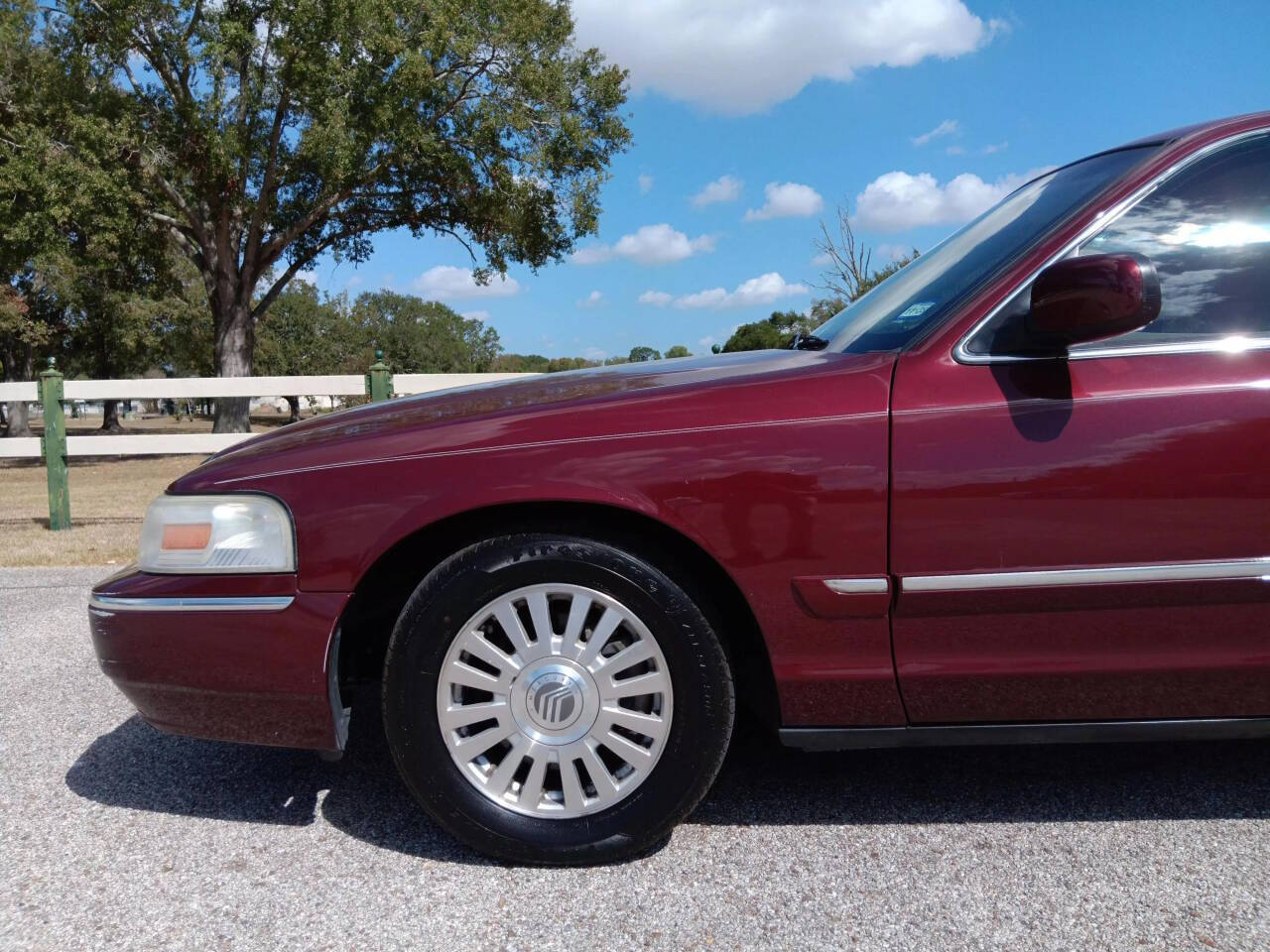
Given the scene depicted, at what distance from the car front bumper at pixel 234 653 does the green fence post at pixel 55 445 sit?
6.95 metres

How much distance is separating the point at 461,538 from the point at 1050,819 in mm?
1675

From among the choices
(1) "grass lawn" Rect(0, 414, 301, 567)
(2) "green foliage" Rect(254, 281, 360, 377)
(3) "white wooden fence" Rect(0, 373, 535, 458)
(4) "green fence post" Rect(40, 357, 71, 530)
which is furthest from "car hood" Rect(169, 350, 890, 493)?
(2) "green foliage" Rect(254, 281, 360, 377)

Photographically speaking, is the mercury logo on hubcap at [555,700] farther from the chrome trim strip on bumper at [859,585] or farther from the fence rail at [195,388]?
the fence rail at [195,388]

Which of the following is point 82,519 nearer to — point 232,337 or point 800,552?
point 800,552

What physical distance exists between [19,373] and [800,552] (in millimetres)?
40592

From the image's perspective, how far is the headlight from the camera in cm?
232

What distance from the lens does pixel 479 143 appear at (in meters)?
20.0

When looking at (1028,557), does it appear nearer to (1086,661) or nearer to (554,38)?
(1086,661)

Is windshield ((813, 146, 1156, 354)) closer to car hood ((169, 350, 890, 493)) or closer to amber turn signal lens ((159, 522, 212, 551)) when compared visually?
car hood ((169, 350, 890, 493))

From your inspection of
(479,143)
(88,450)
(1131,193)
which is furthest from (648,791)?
(479,143)

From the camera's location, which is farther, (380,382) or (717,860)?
(380,382)

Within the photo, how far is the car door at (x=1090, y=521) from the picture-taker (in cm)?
215

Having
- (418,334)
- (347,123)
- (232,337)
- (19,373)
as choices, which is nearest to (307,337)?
(418,334)

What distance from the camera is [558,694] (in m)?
2.29
